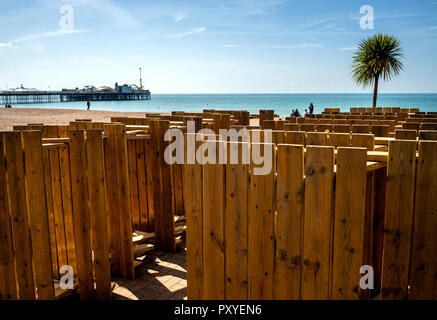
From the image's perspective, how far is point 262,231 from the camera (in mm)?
2461

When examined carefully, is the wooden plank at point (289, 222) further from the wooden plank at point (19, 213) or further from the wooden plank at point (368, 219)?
the wooden plank at point (19, 213)

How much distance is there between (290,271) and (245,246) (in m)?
0.37

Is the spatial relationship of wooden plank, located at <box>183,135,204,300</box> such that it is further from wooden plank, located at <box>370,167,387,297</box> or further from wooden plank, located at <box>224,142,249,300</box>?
wooden plank, located at <box>370,167,387,297</box>

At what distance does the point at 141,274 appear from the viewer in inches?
185

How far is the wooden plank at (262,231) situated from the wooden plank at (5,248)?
2.42 m

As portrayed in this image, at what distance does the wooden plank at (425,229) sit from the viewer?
2.15 m

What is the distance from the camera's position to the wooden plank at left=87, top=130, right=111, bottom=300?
3.89m

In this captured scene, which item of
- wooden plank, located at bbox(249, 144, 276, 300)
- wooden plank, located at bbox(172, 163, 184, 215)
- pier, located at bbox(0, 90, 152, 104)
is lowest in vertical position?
wooden plank, located at bbox(172, 163, 184, 215)

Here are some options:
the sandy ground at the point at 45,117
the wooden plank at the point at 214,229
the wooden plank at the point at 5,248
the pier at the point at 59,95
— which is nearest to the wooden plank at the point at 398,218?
the wooden plank at the point at 214,229

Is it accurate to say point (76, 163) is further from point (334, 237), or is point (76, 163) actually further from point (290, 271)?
point (334, 237)

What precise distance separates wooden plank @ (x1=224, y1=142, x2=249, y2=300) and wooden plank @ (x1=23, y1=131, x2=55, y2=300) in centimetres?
200

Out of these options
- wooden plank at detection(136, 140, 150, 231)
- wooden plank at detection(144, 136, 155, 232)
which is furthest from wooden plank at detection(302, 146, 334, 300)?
wooden plank at detection(136, 140, 150, 231)

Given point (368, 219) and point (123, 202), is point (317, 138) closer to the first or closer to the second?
point (368, 219)

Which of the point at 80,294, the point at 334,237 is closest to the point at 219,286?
the point at 334,237
